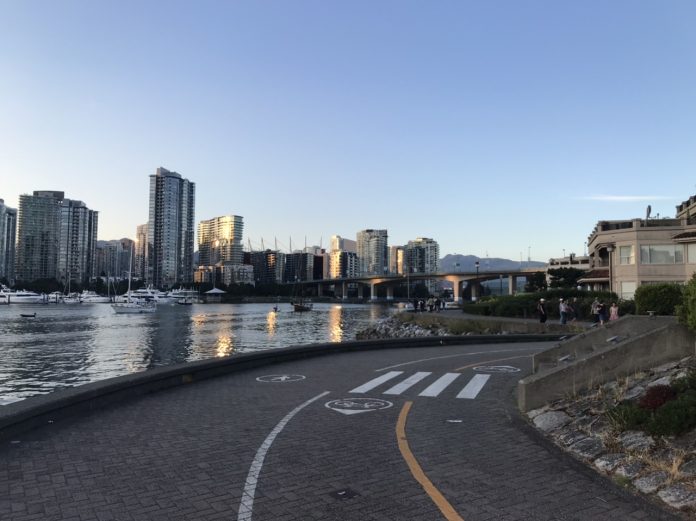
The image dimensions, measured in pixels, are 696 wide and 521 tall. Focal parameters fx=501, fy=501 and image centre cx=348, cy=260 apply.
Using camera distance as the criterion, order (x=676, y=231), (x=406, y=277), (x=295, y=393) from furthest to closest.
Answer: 1. (x=406, y=277)
2. (x=676, y=231)
3. (x=295, y=393)

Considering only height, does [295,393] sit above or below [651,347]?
below

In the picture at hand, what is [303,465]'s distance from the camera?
22.7 ft

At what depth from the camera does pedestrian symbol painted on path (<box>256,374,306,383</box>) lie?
47.7 ft

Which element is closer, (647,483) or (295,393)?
(647,483)

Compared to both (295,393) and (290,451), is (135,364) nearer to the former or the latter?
(295,393)

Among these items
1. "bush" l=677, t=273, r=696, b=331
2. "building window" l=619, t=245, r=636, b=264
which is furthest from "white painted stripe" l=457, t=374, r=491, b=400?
"building window" l=619, t=245, r=636, b=264

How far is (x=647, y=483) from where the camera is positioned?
6020 millimetres

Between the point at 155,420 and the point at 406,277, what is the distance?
5938 inches

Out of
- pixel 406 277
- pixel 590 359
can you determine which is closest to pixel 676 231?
pixel 590 359

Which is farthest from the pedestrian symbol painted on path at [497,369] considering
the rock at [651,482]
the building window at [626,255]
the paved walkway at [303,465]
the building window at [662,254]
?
the building window at [626,255]

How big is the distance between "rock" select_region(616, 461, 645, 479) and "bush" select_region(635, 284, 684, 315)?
9356 millimetres

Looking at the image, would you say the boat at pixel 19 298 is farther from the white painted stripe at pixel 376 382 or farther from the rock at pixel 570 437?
the rock at pixel 570 437

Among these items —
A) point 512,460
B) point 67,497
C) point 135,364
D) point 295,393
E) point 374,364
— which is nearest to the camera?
point 67,497

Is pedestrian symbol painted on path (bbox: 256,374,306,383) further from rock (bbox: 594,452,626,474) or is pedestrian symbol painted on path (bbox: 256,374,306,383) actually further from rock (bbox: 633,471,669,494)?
rock (bbox: 633,471,669,494)
